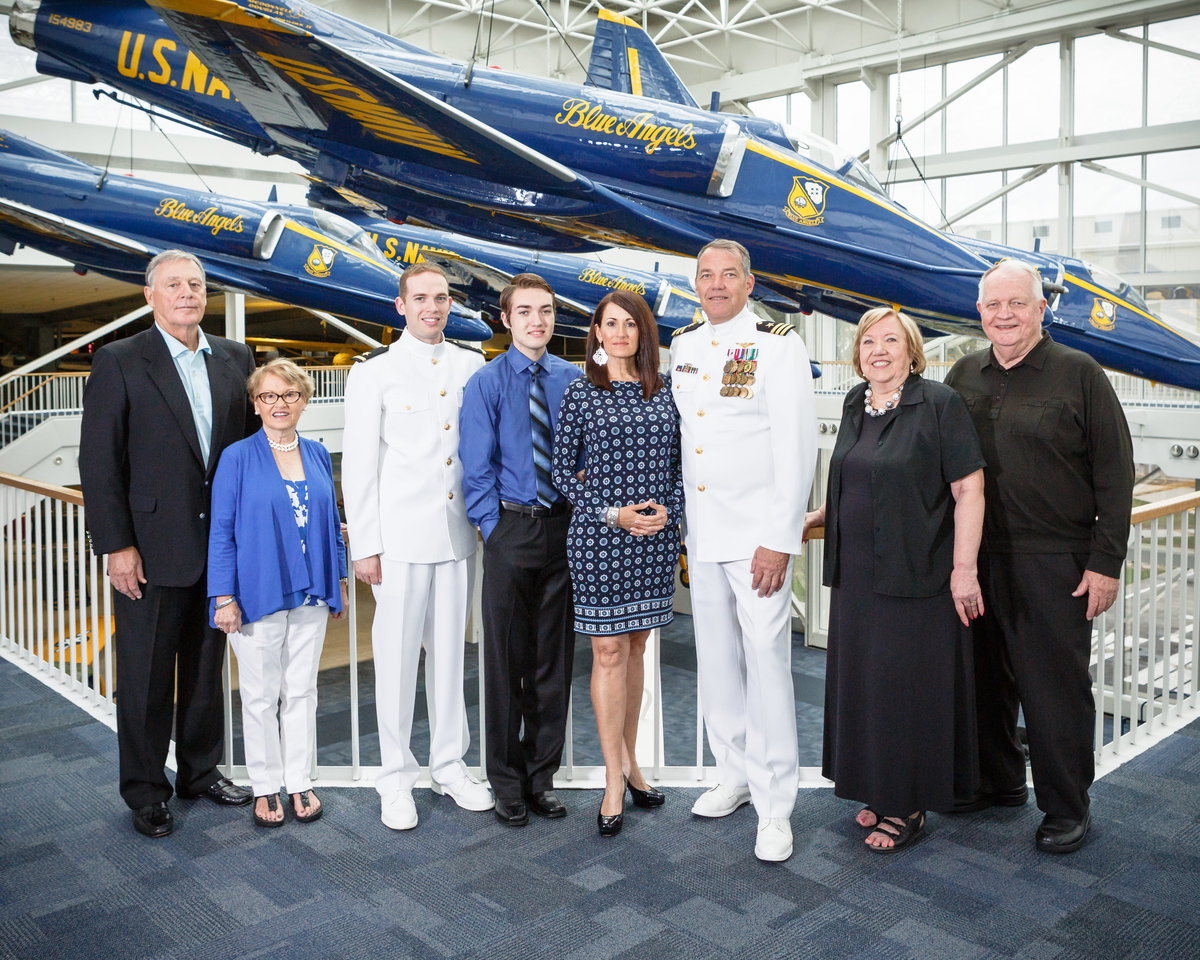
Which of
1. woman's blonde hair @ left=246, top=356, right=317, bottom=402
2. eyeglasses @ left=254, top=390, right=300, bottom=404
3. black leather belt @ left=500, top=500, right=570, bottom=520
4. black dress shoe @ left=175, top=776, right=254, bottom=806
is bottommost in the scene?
black dress shoe @ left=175, top=776, right=254, bottom=806

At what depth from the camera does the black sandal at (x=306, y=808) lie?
2436 mm

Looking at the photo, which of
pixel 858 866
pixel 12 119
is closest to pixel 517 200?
pixel 858 866

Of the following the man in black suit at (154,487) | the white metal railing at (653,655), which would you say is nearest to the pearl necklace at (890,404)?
the white metal railing at (653,655)

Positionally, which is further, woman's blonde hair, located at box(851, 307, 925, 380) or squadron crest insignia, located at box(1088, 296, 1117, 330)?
squadron crest insignia, located at box(1088, 296, 1117, 330)

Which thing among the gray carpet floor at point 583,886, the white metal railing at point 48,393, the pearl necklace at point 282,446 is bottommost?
the gray carpet floor at point 583,886

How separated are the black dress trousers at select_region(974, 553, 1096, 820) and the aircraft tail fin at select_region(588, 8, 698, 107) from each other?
5.85 meters

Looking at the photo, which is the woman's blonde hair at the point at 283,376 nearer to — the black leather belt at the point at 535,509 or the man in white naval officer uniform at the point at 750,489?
the black leather belt at the point at 535,509

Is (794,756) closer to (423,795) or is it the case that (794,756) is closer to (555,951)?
(555,951)

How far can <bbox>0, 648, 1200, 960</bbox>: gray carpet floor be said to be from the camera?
1.87 m

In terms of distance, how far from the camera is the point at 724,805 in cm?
245

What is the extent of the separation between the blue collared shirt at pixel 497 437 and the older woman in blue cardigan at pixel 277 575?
1.36 feet

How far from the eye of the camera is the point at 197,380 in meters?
2.47

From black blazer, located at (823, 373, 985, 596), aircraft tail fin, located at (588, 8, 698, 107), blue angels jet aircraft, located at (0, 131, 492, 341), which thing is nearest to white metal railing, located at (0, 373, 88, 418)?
blue angels jet aircraft, located at (0, 131, 492, 341)

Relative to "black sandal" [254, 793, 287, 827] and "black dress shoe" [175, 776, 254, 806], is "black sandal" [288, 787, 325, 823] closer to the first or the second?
"black sandal" [254, 793, 287, 827]
